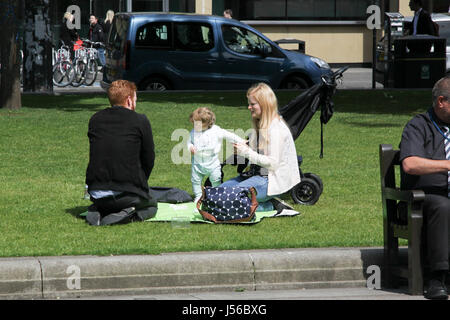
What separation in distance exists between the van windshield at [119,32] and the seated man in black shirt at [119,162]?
1130 cm

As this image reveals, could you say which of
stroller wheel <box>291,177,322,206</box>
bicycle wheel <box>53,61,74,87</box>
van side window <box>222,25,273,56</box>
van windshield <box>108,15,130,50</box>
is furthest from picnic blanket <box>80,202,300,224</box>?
bicycle wheel <box>53,61,74,87</box>

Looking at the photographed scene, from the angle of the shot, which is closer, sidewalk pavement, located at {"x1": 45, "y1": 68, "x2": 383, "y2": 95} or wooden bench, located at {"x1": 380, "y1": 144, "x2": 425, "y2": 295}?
wooden bench, located at {"x1": 380, "y1": 144, "x2": 425, "y2": 295}

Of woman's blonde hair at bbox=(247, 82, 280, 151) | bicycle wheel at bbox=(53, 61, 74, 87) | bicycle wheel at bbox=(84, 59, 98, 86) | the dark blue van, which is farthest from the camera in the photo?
bicycle wheel at bbox=(84, 59, 98, 86)

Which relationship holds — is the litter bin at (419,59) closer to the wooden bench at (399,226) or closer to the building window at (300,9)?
the building window at (300,9)

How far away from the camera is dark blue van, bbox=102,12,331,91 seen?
19.3 metres

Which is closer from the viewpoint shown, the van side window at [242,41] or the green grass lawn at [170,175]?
the green grass lawn at [170,175]

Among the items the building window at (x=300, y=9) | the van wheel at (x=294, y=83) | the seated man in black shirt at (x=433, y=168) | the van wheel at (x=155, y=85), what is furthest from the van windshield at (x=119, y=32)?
the seated man in black shirt at (x=433, y=168)

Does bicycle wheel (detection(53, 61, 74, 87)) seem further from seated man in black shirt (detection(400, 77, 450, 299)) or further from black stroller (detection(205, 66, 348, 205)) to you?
seated man in black shirt (detection(400, 77, 450, 299))

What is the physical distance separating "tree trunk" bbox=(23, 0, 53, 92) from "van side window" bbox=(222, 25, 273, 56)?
11.3 ft

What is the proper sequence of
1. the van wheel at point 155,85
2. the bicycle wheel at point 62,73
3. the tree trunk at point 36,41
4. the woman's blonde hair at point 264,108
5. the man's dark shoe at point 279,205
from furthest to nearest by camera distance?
the bicycle wheel at point 62,73 → the van wheel at point 155,85 → the tree trunk at point 36,41 → the man's dark shoe at point 279,205 → the woman's blonde hair at point 264,108

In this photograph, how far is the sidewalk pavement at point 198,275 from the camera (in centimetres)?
625

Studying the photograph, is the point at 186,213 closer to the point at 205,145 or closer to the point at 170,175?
the point at 205,145

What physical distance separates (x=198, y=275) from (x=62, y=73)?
17.6 m

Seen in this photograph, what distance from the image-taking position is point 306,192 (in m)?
8.78
